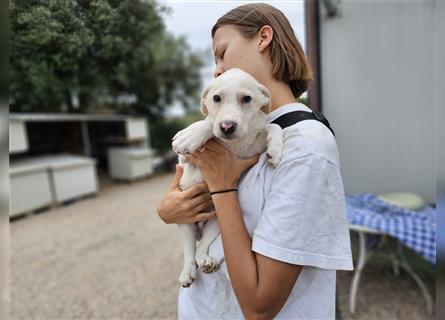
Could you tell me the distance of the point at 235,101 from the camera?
2.86ft

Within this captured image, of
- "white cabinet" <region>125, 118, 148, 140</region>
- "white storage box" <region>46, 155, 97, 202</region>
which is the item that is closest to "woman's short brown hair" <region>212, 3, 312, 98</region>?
"white storage box" <region>46, 155, 97, 202</region>

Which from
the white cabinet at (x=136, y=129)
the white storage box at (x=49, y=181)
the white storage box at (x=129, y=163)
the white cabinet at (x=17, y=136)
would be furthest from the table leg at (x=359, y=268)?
the white cabinet at (x=136, y=129)

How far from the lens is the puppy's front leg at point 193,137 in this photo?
0.86m

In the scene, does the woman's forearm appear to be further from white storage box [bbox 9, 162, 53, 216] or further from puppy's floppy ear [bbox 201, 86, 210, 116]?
white storage box [bbox 9, 162, 53, 216]

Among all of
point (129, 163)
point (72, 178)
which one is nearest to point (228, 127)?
point (72, 178)

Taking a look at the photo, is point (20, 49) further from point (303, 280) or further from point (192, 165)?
point (303, 280)

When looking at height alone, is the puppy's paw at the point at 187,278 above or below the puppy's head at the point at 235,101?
below

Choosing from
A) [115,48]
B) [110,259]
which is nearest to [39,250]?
[110,259]

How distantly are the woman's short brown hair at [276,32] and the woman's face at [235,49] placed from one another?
0.6 inches

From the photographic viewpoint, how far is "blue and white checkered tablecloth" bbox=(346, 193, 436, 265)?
207 cm

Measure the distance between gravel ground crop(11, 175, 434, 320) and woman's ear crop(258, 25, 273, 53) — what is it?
129 cm

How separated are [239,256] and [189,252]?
0.27 metres

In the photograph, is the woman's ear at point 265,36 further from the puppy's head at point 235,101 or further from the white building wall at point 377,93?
the white building wall at point 377,93

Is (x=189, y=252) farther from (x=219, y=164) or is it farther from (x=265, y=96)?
(x=265, y=96)
